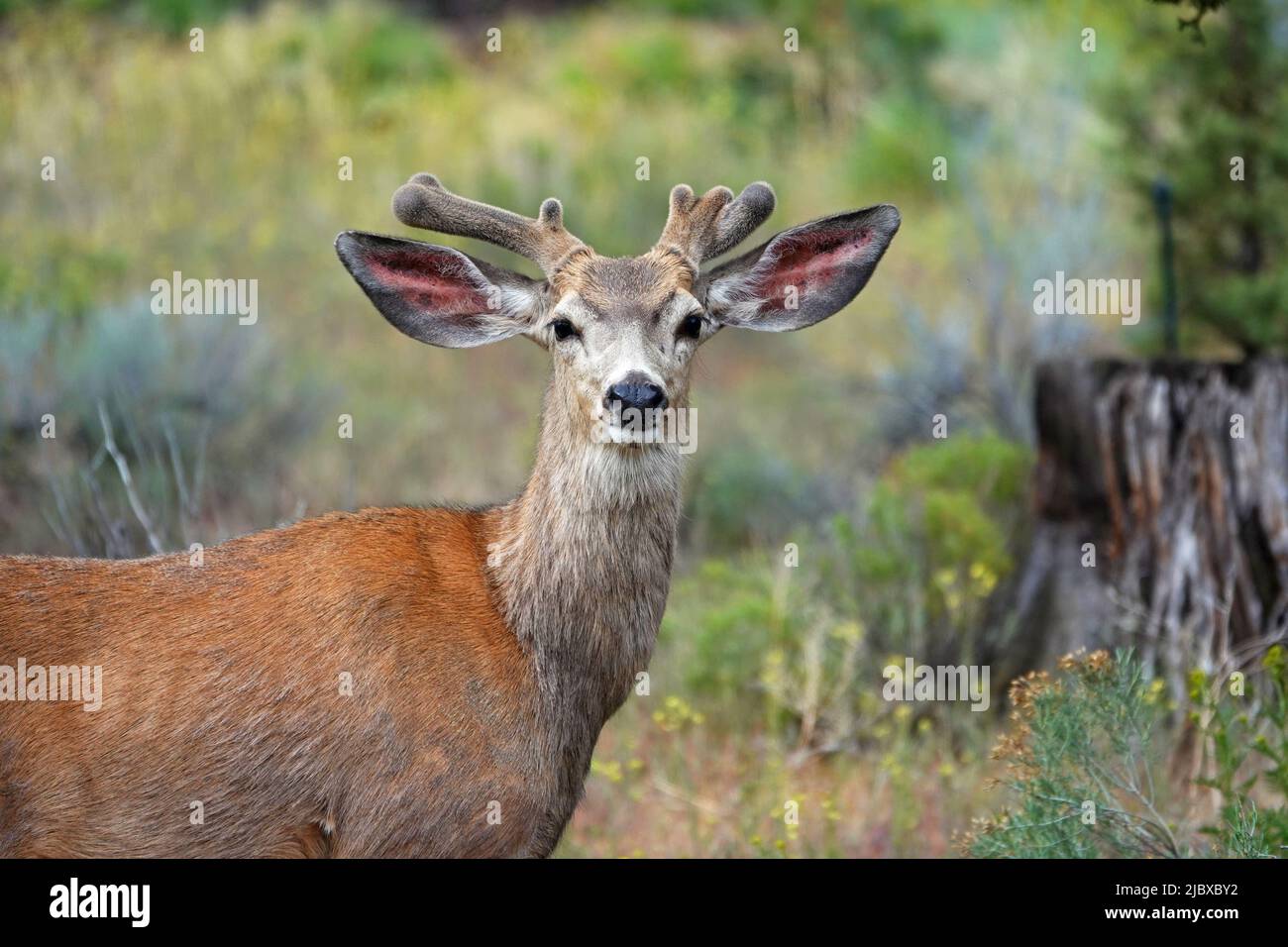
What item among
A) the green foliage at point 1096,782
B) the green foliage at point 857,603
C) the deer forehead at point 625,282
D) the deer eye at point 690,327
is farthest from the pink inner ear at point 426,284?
the green foliage at point 857,603

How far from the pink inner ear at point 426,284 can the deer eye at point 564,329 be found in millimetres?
389

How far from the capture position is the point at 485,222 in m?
5.62

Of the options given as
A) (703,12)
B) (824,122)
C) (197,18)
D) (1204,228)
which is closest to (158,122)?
(197,18)

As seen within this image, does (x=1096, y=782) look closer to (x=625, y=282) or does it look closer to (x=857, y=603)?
(x=625, y=282)

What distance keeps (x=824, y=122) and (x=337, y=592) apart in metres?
16.1

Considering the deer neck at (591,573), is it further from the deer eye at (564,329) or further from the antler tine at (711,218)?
the antler tine at (711,218)

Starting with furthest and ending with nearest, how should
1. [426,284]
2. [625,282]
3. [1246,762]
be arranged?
[1246,762], [426,284], [625,282]

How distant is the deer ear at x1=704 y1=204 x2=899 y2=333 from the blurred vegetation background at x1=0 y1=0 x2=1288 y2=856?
58.8 inches

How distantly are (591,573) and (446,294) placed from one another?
113 cm

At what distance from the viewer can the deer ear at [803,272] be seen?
585 centimetres

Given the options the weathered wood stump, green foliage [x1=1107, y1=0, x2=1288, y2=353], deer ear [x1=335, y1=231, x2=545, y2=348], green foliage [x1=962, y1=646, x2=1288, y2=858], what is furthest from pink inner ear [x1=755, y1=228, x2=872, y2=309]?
green foliage [x1=1107, y1=0, x2=1288, y2=353]

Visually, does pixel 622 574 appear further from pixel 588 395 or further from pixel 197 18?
pixel 197 18

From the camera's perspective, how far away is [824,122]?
2034 centimetres

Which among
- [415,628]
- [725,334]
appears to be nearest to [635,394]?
[415,628]
